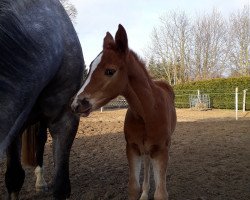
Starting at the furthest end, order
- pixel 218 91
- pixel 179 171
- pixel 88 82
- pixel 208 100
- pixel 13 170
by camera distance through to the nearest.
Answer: pixel 218 91, pixel 208 100, pixel 179 171, pixel 13 170, pixel 88 82

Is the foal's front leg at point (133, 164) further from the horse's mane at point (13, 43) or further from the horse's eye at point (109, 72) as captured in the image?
the horse's mane at point (13, 43)

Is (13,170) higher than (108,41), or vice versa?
(108,41)

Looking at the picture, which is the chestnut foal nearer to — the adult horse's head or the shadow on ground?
the adult horse's head

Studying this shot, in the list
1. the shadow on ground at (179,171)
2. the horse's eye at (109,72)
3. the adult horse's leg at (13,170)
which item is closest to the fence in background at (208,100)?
the shadow on ground at (179,171)

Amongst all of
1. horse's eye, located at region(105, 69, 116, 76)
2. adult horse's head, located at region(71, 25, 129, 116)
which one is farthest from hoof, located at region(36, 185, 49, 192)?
horse's eye, located at region(105, 69, 116, 76)

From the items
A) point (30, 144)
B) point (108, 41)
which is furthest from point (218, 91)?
point (108, 41)

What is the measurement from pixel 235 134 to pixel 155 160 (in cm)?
626

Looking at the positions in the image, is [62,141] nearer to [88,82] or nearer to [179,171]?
[88,82]

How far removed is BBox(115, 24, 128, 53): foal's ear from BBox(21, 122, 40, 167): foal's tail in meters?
2.01

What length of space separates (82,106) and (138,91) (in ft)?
2.36

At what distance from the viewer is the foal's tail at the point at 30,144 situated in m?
4.37

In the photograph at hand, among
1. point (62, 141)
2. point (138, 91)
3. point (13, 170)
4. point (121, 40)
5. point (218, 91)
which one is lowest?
point (13, 170)

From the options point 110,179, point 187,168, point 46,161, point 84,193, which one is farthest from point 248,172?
point 46,161

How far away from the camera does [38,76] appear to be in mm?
2025
